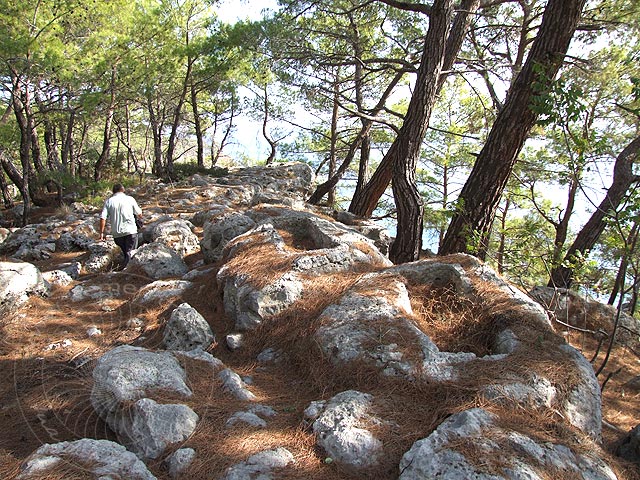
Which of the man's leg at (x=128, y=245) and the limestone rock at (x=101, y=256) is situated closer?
the man's leg at (x=128, y=245)

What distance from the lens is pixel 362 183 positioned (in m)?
9.55

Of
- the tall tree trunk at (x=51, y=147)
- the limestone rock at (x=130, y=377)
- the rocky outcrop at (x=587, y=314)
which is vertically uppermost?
the tall tree trunk at (x=51, y=147)

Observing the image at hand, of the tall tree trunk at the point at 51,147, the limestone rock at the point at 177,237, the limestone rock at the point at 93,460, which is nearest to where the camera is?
the limestone rock at the point at 93,460

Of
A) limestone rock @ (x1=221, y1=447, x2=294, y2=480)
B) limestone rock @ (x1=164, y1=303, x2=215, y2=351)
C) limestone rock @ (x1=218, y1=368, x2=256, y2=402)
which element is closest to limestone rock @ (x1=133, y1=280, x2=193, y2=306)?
limestone rock @ (x1=164, y1=303, x2=215, y2=351)

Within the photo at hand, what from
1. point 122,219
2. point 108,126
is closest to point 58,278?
point 122,219

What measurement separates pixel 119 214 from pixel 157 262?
40.9 inches

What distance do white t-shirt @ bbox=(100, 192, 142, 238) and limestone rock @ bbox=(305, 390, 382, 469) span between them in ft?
16.3

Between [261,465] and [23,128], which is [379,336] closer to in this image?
[261,465]

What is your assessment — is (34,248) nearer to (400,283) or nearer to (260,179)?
(400,283)

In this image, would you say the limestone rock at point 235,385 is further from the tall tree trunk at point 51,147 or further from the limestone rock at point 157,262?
the tall tree trunk at point 51,147

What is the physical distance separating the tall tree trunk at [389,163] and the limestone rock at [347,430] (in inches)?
198

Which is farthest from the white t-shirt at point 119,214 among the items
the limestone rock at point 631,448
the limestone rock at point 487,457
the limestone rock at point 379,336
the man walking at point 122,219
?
the limestone rock at point 631,448

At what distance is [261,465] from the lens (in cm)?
230

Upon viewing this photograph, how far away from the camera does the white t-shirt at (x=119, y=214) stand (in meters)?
6.43
